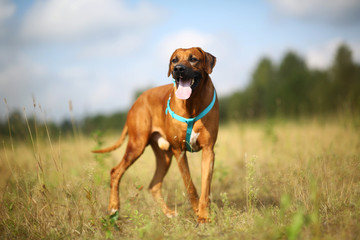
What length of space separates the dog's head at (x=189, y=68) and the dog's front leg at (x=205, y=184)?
2.77 ft

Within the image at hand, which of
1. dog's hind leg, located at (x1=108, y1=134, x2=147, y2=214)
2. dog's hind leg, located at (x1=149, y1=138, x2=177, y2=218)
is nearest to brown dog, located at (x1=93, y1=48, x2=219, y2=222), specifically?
dog's hind leg, located at (x1=108, y1=134, x2=147, y2=214)

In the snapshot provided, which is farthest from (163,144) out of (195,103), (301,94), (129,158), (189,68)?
(301,94)

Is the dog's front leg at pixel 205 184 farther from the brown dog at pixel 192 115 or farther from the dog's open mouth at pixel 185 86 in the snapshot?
the dog's open mouth at pixel 185 86

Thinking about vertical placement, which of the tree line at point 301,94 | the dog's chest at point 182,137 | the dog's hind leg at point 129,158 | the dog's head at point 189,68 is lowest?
the tree line at point 301,94

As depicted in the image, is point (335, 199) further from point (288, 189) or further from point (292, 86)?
point (292, 86)

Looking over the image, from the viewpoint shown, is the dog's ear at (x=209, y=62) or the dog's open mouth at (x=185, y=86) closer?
the dog's open mouth at (x=185, y=86)

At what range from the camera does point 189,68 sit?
3293 mm

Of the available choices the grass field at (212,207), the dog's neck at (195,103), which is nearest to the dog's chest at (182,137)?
the dog's neck at (195,103)

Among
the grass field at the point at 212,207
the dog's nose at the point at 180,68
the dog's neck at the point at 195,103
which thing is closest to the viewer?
the grass field at the point at 212,207

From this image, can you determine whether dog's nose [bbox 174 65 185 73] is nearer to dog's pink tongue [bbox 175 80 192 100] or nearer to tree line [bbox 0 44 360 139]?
dog's pink tongue [bbox 175 80 192 100]

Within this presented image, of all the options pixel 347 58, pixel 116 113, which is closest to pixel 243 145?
pixel 116 113

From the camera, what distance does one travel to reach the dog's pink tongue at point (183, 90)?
3198 millimetres

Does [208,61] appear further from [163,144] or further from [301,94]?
[301,94]

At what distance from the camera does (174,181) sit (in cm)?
517
